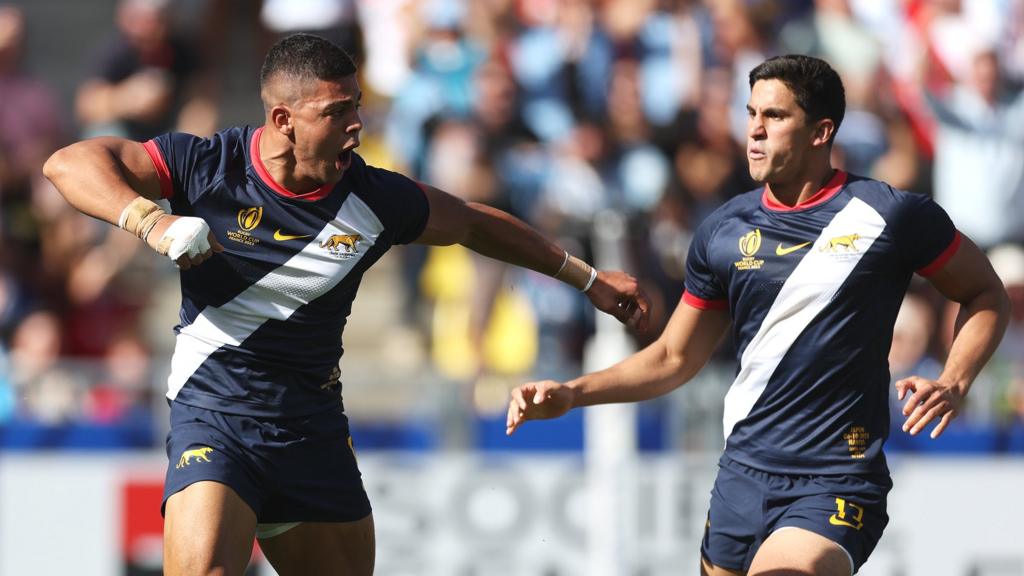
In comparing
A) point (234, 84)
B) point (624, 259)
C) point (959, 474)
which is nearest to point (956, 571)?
point (959, 474)

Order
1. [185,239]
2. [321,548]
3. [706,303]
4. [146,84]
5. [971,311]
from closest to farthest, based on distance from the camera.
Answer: [185,239], [971,311], [321,548], [706,303], [146,84]

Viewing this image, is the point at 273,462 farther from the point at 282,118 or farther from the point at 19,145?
the point at 19,145

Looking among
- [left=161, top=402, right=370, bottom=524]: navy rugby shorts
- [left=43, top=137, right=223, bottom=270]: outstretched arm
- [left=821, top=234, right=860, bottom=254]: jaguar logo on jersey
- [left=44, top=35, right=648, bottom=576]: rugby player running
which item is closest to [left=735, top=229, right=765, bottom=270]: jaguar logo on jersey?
[left=821, top=234, right=860, bottom=254]: jaguar logo on jersey

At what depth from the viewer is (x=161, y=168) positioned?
6277mm

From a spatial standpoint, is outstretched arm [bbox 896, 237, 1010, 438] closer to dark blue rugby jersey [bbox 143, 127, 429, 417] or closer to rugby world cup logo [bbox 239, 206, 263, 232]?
dark blue rugby jersey [bbox 143, 127, 429, 417]

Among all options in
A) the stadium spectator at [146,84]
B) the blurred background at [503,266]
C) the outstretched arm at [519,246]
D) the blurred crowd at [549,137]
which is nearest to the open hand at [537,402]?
the outstretched arm at [519,246]

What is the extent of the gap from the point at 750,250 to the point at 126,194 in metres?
2.56

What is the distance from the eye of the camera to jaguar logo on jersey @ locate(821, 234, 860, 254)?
629 centimetres

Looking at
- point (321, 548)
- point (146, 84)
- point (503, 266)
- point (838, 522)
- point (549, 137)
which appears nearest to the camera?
point (838, 522)

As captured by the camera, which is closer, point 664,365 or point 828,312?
point 828,312

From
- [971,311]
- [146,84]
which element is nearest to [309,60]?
[971,311]

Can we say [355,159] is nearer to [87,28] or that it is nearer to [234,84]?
[234,84]

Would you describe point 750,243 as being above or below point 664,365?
above

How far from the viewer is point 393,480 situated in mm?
10688
